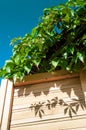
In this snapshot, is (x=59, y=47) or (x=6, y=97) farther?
(x=59, y=47)

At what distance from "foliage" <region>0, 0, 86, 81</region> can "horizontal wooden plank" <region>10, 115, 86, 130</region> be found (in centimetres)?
40

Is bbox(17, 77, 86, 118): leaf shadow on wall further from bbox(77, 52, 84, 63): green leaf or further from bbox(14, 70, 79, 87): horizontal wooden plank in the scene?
bbox(77, 52, 84, 63): green leaf

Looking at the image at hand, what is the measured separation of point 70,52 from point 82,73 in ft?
0.64

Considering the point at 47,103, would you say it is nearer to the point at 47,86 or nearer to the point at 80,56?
the point at 47,86

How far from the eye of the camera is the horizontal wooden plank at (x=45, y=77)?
1722 millimetres

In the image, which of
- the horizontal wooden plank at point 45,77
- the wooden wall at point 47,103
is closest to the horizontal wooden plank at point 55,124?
the wooden wall at point 47,103

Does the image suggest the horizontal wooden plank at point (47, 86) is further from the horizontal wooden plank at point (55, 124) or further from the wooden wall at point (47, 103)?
the horizontal wooden plank at point (55, 124)

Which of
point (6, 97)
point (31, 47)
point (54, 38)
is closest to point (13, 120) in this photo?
point (6, 97)

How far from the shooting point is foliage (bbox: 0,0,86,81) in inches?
70.5

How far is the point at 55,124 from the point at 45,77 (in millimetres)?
411

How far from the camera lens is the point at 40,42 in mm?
1949

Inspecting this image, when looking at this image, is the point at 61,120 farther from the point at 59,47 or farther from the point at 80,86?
the point at 59,47

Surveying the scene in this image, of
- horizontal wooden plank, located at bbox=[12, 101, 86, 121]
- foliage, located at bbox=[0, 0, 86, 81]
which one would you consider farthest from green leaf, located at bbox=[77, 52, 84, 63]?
horizontal wooden plank, located at bbox=[12, 101, 86, 121]

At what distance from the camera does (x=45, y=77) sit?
1.76m
